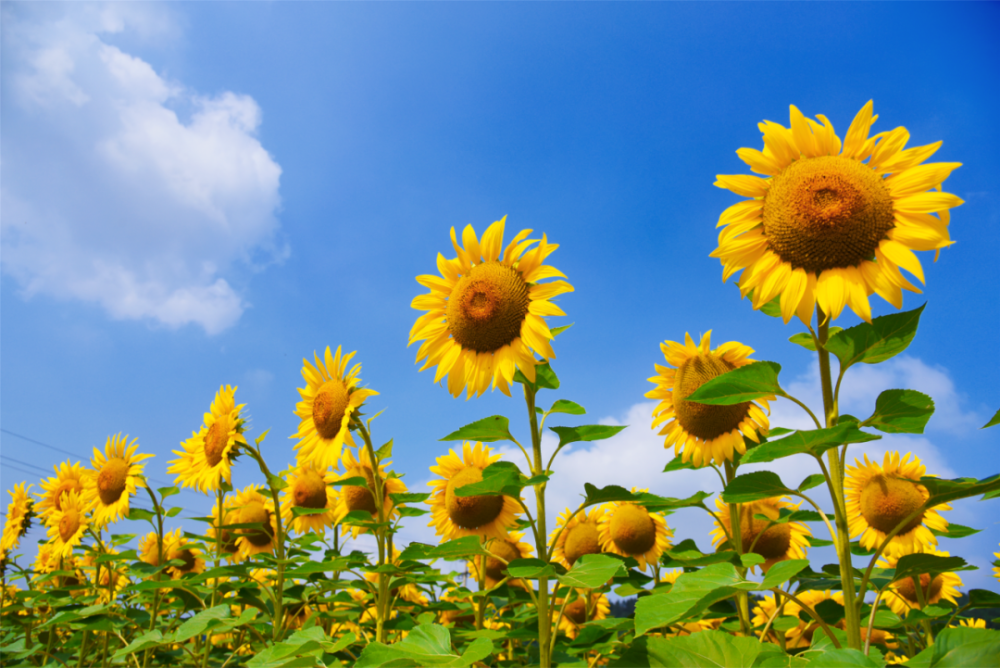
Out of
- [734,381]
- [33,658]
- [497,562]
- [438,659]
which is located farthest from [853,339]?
Result: [33,658]

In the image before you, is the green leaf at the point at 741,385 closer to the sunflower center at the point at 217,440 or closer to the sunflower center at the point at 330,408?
the sunflower center at the point at 330,408

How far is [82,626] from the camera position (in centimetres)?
467

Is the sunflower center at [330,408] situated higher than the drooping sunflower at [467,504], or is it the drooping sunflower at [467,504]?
the sunflower center at [330,408]

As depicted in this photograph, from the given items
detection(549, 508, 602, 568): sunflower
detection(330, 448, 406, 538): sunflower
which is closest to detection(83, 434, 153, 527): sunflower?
detection(330, 448, 406, 538): sunflower

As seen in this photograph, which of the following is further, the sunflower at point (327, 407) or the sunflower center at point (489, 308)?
the sunflower at point (327, 407)

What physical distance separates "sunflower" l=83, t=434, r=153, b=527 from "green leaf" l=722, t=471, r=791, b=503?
571 centimetres

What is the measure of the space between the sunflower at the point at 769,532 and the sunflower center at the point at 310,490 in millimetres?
3619

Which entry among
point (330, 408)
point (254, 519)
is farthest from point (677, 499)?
point (254, 519)

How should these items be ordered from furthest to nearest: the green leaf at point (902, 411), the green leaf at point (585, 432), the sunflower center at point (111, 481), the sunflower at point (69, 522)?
the sunflower at point (69, 522) < the sunflower center at point (111, 481) < the green leaf at point (585, 432) < the green leaf at point (902, 411)

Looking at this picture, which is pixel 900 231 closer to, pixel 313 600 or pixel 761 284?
pixel 761 284

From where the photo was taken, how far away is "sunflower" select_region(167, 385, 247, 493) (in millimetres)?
5047

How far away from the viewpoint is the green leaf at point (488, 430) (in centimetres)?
297

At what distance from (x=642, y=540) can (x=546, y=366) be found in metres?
2.91

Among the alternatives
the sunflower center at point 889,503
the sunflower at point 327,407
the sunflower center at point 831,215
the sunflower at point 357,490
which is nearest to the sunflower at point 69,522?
the sunflower at point 357,490
